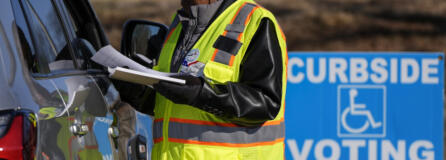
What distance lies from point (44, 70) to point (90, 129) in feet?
0.78

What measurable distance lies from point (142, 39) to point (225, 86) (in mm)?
1002

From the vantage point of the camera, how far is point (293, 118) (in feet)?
21.6

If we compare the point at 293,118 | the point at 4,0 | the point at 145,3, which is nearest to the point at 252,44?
the point at 4,0

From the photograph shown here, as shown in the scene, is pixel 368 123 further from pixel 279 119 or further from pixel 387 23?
pixel 387 23

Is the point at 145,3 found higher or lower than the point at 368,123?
higher

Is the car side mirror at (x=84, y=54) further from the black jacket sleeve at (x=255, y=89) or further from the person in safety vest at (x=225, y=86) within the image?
the black jacket sleeve at (x=255, y=89)

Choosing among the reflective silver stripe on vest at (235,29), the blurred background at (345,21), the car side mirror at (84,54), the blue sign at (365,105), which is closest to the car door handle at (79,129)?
the reflective silver stripe on vest at (235,29)

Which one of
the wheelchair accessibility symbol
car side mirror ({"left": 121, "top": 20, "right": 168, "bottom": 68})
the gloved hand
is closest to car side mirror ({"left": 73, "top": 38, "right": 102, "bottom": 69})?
car side mirror ({"left": 121, "top": 20, "right": 168, "bottom": 68})

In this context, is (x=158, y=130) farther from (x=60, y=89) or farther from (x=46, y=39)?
(x=60, y=89)

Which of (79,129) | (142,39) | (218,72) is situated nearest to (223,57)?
(218,72)

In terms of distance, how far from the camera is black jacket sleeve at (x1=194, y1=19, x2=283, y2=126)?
9.34ft

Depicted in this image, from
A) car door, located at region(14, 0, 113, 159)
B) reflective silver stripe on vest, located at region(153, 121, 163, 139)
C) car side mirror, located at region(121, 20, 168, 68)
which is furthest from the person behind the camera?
car side mirror, located at region(121, 20, 168, 68)

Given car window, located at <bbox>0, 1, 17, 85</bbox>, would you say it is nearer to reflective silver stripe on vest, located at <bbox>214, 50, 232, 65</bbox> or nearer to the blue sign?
reflective silver stripe on vest, located at <bbox>214, 50, 232, 65</bbox>

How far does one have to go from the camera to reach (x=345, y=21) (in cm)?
1385
